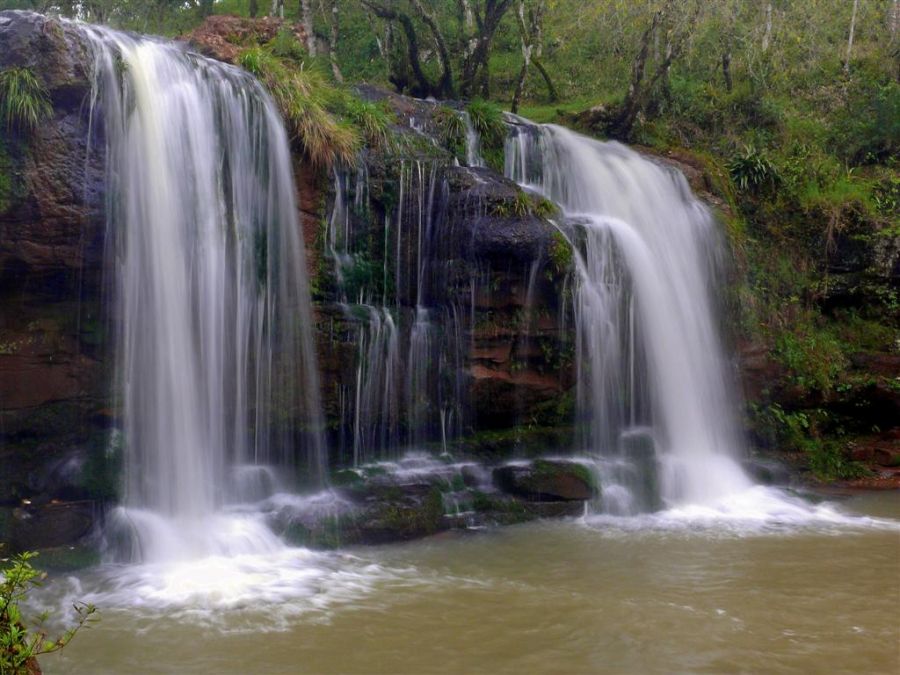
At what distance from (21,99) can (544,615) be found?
6901 millimetres

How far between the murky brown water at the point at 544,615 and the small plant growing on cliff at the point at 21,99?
4539mm

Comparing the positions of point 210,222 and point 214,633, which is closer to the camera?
point 214,633

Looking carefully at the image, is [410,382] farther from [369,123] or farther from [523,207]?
[369,123]

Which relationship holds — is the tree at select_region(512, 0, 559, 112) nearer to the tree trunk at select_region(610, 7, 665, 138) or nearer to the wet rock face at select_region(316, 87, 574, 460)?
the tree trunk at select_region(610, 7, 665, 138)

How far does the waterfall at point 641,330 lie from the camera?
1074cm

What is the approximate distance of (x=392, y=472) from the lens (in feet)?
31.7

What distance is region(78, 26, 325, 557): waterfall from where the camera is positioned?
8594 mm

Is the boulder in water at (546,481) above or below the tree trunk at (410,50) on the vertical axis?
below

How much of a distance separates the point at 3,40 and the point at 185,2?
14408mm

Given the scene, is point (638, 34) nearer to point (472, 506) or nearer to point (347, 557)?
point (472, 506)

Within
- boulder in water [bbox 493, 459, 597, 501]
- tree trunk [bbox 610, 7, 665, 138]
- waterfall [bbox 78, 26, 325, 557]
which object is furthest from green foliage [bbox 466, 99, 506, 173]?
boulder in water [bbox 493, 459, 597, 501]

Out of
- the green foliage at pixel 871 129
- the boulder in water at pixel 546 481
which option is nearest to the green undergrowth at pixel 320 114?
the boulder in water at pixel 546 481

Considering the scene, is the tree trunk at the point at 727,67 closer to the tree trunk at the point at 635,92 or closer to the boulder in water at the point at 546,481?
the tree trunk at the point at 635,92

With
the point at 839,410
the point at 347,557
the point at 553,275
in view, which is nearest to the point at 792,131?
the point at 839,410
